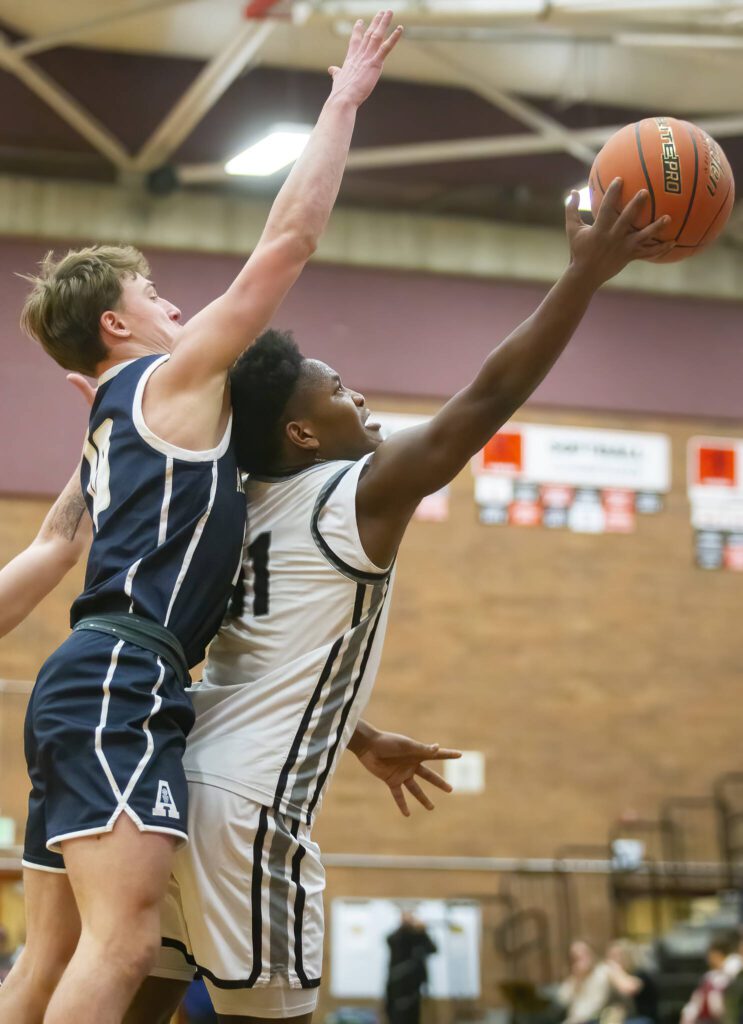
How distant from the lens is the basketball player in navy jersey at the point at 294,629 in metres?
3.26

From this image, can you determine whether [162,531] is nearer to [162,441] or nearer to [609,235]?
[162,441]

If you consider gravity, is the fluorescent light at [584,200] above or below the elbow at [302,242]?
above

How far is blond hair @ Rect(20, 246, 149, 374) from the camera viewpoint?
3.63 metres

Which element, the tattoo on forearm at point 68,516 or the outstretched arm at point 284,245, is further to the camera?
the tattoo on forearm at point 68,516

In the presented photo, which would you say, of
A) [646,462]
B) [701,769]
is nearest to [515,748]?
[701,769]

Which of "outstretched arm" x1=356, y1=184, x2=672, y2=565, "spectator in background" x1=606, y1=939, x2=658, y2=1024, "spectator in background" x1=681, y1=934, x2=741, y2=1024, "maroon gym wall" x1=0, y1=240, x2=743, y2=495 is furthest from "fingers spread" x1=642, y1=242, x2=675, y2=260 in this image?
"maroon gym wall" x1=0, y1=240, x2=743, y2=495

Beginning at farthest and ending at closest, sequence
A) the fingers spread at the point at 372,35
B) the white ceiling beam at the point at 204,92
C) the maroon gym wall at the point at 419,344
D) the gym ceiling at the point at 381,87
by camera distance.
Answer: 1. the maroon gym wall at the point at 419,344
2. the gym ceiling at the point at 381,87
3. the white ceiling beam at the point at 204,92
4. the fingers spread at the point at 372,35

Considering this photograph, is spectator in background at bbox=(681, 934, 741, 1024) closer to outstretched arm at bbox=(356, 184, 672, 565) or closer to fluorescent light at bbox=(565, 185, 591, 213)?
fluorescent light at bbox=(565, 185, 591, 213)

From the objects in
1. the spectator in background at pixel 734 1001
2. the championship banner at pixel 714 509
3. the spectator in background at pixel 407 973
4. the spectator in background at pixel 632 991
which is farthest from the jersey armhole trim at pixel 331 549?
the championship banner at pixel 714 509

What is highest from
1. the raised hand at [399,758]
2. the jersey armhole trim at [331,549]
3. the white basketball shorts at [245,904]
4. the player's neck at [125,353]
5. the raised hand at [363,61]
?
the raised hand at [363,61]

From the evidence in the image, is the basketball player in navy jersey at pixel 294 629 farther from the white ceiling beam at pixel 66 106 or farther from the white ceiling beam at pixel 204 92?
the white ceiling beam at pixel 66 106

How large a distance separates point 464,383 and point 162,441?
12.5 metres

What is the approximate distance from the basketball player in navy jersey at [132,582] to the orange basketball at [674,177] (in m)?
0.65

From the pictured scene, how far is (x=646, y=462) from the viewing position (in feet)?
53.6
